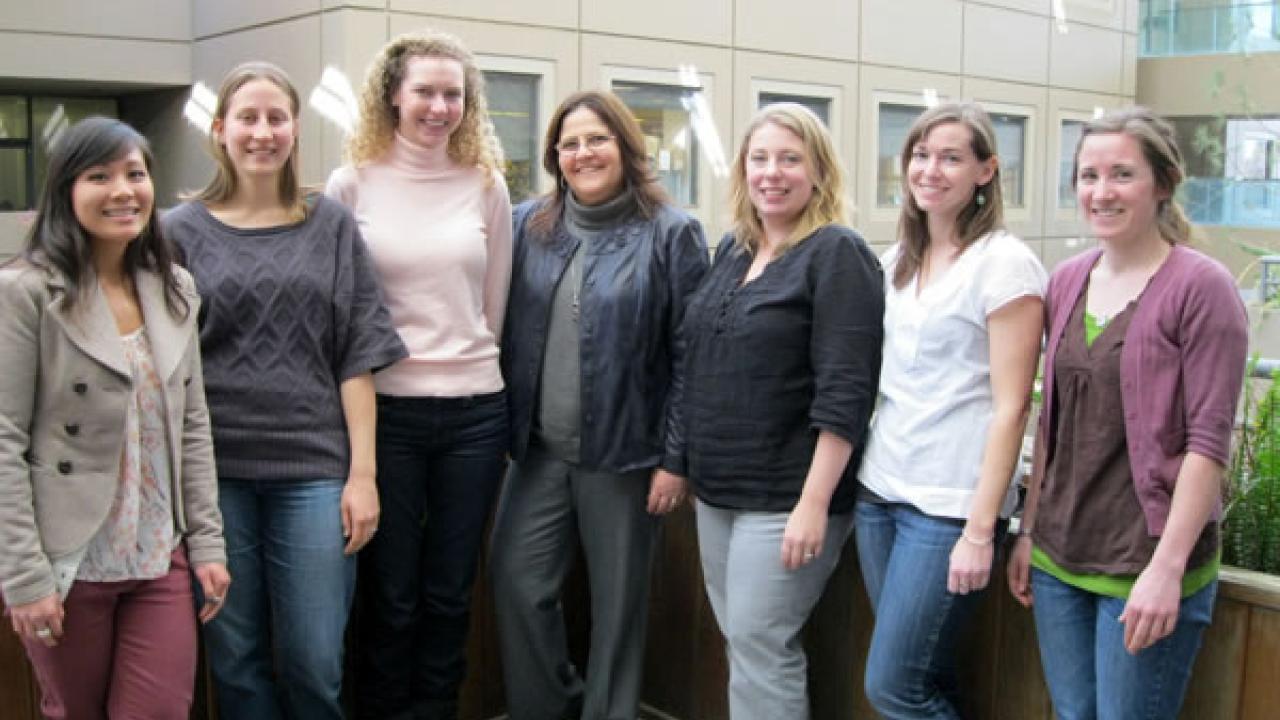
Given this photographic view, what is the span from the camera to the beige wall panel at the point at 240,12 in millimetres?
10306

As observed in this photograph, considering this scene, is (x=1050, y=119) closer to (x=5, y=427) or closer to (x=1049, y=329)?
(x=1049, y=329)

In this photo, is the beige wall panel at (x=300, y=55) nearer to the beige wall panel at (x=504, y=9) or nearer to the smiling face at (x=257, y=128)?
the beige wall panel at (x=504, y=9)

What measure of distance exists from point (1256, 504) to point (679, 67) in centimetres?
1004

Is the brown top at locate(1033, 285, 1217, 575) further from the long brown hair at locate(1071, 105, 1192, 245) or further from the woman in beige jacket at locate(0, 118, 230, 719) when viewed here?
the woman in beige jacket at locate(0, 118, 230, 719)

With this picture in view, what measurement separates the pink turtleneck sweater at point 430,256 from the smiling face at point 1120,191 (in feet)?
5.37

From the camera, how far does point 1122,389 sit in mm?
2463

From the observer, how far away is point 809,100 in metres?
13.9

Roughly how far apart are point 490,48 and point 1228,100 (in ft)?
42.2

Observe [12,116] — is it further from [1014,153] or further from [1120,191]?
[1120,191]

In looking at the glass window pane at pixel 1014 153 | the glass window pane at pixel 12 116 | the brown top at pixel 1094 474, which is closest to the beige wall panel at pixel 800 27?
the glass window pane at pixel 1014 153

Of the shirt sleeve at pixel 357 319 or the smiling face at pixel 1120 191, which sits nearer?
the smiling face at pixel 1120 191

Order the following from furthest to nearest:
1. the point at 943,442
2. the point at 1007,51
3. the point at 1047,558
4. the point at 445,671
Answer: the point at 1007,51 < the point at 445,671 < the point at 943,442 < the point at 1047,558

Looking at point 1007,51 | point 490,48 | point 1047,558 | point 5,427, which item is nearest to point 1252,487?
point 1047,558

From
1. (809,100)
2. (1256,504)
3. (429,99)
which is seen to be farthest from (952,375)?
(809,100)
